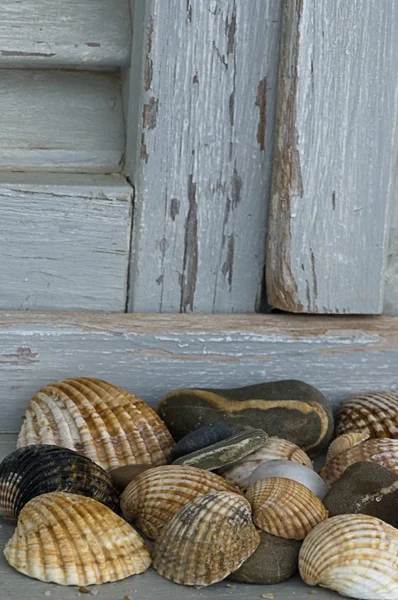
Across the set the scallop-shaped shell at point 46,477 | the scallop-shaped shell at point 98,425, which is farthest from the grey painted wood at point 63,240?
the scallop-shaped shell at point 46,477

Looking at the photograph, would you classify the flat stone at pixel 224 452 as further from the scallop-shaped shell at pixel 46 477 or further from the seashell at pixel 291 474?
the scallop-shaped shell at pixel 46 477

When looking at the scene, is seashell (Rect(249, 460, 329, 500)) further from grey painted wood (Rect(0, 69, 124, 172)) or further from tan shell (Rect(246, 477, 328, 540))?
grey painted wood (Rect(0, 69, 124, 172))

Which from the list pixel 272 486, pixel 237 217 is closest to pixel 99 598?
pixel 272 486

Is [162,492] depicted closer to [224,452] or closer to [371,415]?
[224,452]

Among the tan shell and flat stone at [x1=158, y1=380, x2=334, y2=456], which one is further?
flat stone at [x1=158, y1=380, x2=334, y2=456]

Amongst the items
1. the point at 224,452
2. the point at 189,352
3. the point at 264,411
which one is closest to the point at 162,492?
the point at 224,452

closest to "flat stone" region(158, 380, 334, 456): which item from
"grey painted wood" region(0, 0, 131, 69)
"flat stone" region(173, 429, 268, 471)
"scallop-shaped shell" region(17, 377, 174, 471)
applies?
"scallop-shaped shell" region(17, 377, 174, 471)
